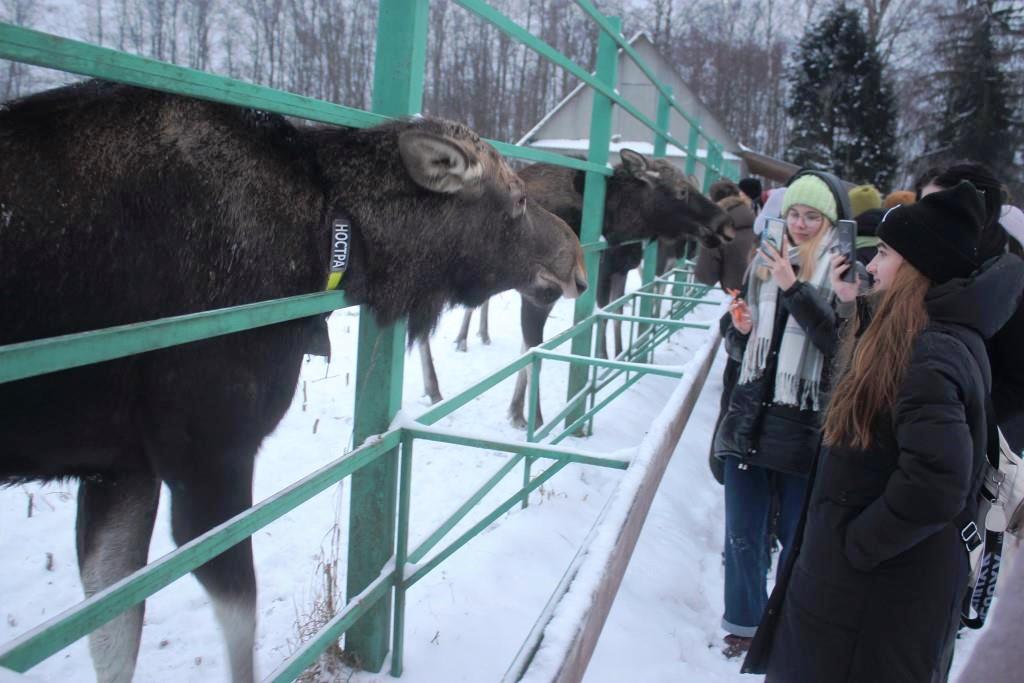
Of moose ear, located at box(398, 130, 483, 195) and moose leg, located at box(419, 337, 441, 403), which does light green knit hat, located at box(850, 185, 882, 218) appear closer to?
moose ear, located at box(398, 130, 483, 195)

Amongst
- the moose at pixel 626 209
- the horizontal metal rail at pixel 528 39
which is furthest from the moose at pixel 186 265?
the moose at pixel 626 209

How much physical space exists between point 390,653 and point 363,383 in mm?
1089

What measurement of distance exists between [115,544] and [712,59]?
44.8 meters

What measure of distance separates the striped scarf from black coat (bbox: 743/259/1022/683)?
0.84m

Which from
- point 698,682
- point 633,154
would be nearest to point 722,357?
point 633,154

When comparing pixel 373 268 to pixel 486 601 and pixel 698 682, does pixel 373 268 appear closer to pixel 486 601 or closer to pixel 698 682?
pixel 486 601

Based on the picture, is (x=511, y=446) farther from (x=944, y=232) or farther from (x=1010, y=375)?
(x=1010, y=375)

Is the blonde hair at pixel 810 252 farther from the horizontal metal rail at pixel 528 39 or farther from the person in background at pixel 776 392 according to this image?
the horizontal metal rail at pixel 528 39

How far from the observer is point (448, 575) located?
327 cm

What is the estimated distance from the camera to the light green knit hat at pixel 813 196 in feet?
10.2

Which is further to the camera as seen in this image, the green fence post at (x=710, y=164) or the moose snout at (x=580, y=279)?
the green fence post at (x=710, y=164)

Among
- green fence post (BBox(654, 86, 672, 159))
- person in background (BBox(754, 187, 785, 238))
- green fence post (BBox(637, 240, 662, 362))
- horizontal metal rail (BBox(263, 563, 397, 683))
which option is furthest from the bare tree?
green fence post (BBox(637, 240, 662, 362))

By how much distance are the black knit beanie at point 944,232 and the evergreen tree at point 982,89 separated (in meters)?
Result: 25.4

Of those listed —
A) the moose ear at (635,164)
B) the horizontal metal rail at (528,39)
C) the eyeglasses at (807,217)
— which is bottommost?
the eyeglasses at (807,217)
